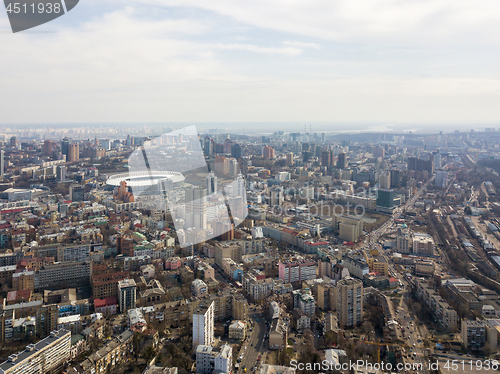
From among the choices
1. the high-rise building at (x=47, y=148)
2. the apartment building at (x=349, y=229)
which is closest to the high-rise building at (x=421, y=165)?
the apartment building at (x=349, y=229)

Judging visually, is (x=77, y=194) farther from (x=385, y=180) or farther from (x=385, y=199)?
(x=385, y=180)

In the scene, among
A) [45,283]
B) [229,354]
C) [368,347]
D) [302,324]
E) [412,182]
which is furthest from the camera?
[412,182]

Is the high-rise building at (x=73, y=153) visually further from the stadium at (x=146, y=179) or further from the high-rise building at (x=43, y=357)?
the high-rise building at (x=43, y=357)

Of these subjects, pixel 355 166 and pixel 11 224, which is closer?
pixel 11 224

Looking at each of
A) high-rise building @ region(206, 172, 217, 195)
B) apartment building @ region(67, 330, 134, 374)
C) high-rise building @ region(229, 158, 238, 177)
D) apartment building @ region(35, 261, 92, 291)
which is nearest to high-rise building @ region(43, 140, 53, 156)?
high-rise building @ region(229, 158, 238, 177)

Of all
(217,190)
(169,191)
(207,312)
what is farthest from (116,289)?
(169,191)

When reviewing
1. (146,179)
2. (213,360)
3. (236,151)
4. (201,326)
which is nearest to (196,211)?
(201,326)

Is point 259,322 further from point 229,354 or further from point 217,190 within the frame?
point 217,190
